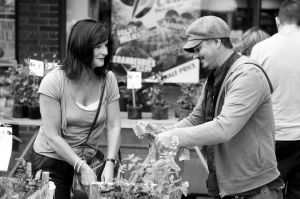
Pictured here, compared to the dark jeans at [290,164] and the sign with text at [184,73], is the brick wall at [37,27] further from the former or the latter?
the dark jeans at [290,164]

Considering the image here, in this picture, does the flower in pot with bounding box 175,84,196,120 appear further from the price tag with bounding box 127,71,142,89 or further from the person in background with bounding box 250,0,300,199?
the person in background with bounding box 250,0,300,199

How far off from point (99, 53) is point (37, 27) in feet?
11.5

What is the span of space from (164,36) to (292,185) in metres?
2.75

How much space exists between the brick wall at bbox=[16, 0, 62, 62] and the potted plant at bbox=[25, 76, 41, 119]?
1189mm

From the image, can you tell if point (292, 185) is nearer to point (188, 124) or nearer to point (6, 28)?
point (188, 124)

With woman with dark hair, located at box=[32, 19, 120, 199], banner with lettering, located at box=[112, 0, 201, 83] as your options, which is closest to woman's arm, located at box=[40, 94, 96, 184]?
woman with dark hair, located at box=[32, 19, 120, 199]

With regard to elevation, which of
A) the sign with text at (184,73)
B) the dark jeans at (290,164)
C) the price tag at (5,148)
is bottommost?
the dark jeans at (290,164)

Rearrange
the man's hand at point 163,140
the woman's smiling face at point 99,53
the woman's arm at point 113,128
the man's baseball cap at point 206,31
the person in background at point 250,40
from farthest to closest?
the person in background at point 250,40
the woman's arm at point 113,128
the woman's smiling face at point 99,53
the man's baseball cap at point 206,31
the man's hand at point 163,140

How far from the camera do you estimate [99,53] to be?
3.62 meters

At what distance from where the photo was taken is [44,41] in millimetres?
6941

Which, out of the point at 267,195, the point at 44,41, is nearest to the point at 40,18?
the point at 44,41

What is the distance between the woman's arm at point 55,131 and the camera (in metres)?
3.54

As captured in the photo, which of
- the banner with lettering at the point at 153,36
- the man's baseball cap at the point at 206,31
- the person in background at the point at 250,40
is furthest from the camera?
the banner with lettering at the point at 153,36

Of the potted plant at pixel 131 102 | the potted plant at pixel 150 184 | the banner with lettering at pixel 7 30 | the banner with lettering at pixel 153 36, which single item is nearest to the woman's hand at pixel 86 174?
the potted plant at pixel 150 184
